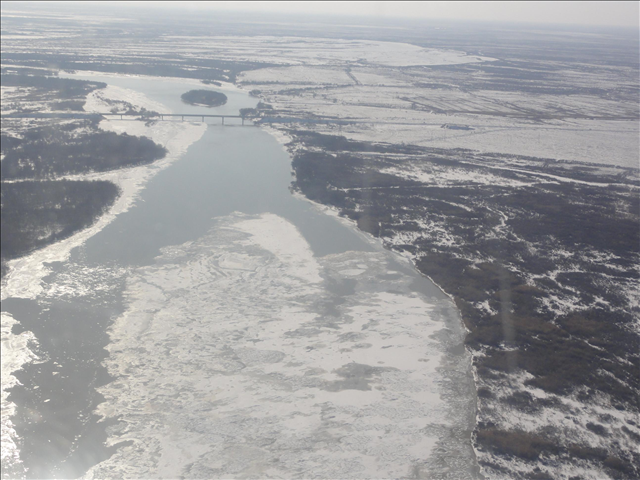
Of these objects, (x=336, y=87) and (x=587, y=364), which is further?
(x=336, y=87)

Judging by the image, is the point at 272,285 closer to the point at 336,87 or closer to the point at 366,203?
the point at 366,203

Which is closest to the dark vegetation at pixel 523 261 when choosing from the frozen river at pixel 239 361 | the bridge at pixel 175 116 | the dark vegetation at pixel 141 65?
the frozen river at pixel 239 361

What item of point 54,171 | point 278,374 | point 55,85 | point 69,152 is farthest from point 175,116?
point 278,374

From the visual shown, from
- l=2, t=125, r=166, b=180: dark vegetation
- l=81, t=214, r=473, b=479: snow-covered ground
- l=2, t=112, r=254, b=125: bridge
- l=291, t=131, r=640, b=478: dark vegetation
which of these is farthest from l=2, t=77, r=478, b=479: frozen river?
l=2, t=112, r=254, b=125: bridge

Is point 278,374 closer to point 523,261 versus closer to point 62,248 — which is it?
point 62,248

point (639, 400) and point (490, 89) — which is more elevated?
point (490, 89)

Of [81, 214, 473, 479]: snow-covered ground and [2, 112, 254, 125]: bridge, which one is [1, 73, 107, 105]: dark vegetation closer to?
[2, 112, 254, 125]: bridge

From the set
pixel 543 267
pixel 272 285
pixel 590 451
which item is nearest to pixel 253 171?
pixel 272 285
